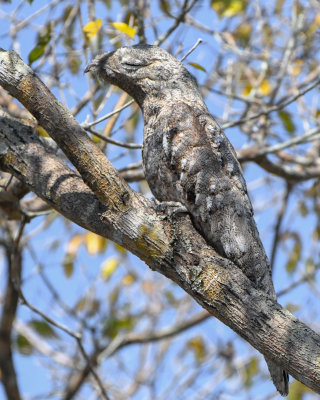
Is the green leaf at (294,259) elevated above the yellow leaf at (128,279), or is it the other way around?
the green leaf at (294,259)

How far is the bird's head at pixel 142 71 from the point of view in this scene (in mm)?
3498

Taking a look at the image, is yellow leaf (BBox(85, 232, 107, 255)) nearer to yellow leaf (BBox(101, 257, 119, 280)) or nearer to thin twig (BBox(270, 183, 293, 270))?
yellow leaf (BBox(101, 257, 119, 280))

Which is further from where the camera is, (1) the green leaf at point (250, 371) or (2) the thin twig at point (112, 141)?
(1) the green leaf at point (250, 371)

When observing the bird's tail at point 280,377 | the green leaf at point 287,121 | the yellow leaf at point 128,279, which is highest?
the green leaf at point 287,121

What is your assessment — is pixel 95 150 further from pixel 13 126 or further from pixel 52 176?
pixel 13 126

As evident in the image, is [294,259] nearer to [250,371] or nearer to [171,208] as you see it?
[250,371]

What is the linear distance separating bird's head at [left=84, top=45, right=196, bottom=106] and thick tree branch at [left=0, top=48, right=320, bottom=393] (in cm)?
99

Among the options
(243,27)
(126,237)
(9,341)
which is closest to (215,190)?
(126,237)

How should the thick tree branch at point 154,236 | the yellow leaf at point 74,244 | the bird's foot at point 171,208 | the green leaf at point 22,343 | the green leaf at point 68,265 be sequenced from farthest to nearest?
the yellow leaf at point 74,244, the green leaf at point 68,265, the green leaf at point 22,343, the bird's foot at point 171,208, the thick tree branch at point 154,236

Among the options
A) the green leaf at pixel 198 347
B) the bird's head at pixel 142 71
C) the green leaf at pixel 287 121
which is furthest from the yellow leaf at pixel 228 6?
the green leaf at pixel 198 347

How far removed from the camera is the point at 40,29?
5516 millimetres

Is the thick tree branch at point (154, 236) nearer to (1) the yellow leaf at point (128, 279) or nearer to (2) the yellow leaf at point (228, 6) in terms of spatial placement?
(2) the yellow leaf at point (228, 6)

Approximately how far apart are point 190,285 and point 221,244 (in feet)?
2.14

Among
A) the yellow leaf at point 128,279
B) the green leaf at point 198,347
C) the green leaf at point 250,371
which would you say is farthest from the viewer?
the yellow leaf at point 128,279
